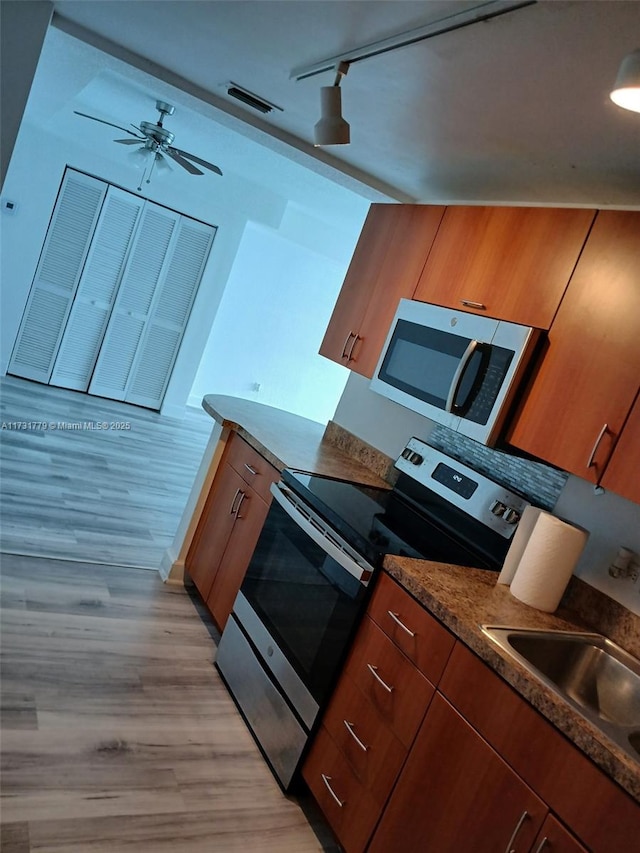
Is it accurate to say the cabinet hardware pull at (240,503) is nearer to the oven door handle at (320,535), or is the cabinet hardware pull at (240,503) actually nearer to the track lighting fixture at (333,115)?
the oven door handle at (320,535)

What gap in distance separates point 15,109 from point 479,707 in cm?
248

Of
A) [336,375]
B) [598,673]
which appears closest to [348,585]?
[598,673]

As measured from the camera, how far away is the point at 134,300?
6656 mm

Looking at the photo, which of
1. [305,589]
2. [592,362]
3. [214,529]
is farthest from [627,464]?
[214,529]

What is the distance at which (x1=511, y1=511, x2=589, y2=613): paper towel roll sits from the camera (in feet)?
6.20

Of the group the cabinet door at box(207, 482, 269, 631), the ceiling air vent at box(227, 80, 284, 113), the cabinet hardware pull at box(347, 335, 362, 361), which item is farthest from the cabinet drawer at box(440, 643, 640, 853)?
the ceiling air vent at box(227, 80, 284, 113)

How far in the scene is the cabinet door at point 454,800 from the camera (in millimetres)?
1396

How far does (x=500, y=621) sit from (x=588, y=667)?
13.6 inches

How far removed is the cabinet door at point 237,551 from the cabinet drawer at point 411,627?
0.86 m

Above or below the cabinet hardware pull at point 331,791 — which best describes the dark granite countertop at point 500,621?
above

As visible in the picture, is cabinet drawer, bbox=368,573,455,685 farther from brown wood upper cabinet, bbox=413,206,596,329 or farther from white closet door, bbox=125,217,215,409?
white closet door, bbox=125,217,215,409

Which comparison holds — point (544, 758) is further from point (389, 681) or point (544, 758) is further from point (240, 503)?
point (240, 503)

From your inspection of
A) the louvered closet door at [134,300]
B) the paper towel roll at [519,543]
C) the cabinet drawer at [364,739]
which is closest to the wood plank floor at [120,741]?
the cabinet drawer at [364,739]

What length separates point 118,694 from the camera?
7.64ft
